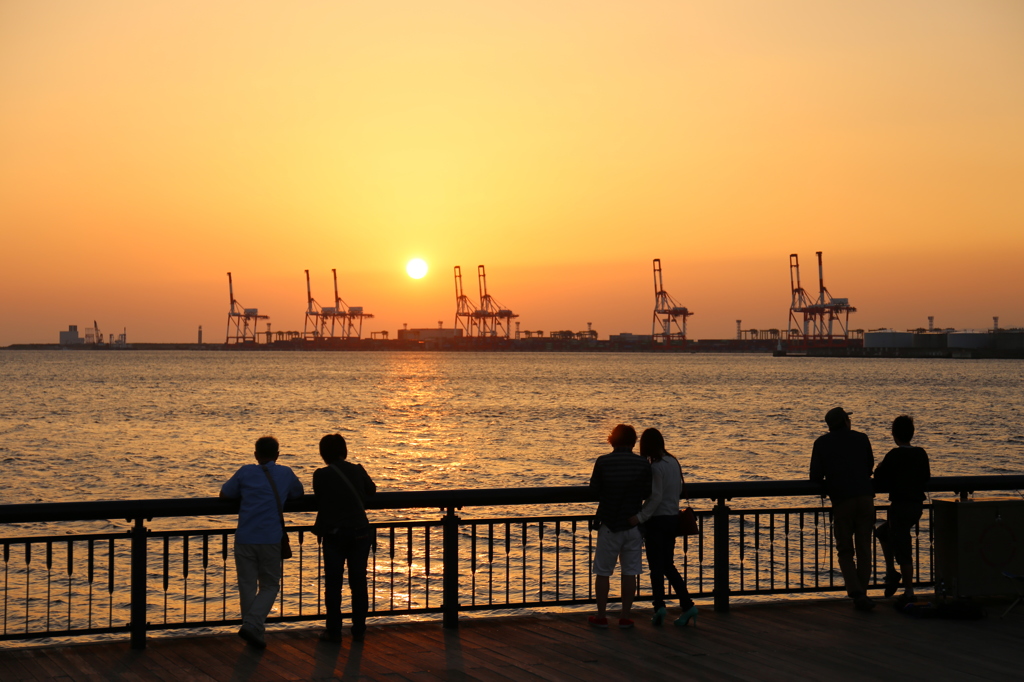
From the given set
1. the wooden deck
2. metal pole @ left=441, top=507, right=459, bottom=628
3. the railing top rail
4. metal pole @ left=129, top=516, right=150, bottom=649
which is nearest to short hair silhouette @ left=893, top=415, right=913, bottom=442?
the railing top rail

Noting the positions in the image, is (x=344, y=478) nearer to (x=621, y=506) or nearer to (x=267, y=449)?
(x=267, y=449)

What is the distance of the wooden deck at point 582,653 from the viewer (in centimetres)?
654

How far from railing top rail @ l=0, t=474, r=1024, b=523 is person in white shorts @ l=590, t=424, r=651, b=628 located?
259mm

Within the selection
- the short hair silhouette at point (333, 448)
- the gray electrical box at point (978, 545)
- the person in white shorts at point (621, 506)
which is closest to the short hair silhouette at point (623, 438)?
the person in white shorts at point (621, 506)

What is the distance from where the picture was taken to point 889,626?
7.92 metres

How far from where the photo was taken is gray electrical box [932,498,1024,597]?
819 centimetres

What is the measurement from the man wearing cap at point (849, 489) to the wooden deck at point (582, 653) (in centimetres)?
46

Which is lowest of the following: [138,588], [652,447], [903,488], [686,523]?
[138,588]

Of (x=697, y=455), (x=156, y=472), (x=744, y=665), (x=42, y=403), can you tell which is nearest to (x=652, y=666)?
(x=744, y=665)

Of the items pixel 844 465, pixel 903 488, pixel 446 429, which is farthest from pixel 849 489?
pixel 446 429

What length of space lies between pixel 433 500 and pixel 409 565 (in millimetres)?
615

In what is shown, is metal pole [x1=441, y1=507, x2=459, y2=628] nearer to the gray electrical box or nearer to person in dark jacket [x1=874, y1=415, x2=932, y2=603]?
person in dark jacket [x1=874, y1=415, x2=932, y2=603]

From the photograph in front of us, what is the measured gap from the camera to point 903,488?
849 cm

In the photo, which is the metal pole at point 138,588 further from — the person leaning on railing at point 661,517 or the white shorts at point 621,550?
the person leaning on railing at point 661,517
